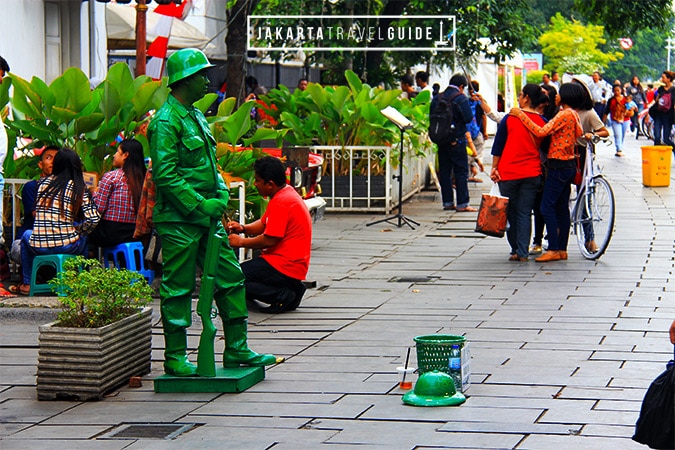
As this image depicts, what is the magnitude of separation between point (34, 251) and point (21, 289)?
22.3 inches

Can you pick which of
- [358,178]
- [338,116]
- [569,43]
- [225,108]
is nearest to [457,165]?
[358,178]

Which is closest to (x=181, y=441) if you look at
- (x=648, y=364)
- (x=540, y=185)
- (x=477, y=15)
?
(x=648, y=364)

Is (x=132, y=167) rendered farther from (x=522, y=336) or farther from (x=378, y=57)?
(x=378, y=57)

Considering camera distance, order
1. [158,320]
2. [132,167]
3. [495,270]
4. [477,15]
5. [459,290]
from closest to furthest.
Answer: [158,320], [132,167], [459,290], [495,270], [477,15]

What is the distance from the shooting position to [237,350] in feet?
24.3

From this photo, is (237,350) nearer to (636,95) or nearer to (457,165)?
(457,165)

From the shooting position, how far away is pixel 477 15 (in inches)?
945

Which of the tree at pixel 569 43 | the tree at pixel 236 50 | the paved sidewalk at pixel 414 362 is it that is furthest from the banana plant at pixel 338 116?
the tree at pixel 569 43

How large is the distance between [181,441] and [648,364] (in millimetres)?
3051

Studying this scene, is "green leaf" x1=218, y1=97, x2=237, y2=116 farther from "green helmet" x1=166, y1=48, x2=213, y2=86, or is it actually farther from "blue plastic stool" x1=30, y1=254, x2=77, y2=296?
"green helmet" x1=166, y1=48, x2=213, y2=86

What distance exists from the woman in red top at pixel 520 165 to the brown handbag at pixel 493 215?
0.62ft

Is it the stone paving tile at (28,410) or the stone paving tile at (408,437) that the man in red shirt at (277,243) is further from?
the stone paving tile at (408,437)

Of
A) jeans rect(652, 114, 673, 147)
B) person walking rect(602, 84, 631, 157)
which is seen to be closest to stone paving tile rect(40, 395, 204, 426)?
jeans rect(652, 114, 673, 147)

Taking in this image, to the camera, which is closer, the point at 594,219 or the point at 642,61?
the point at 594,219
